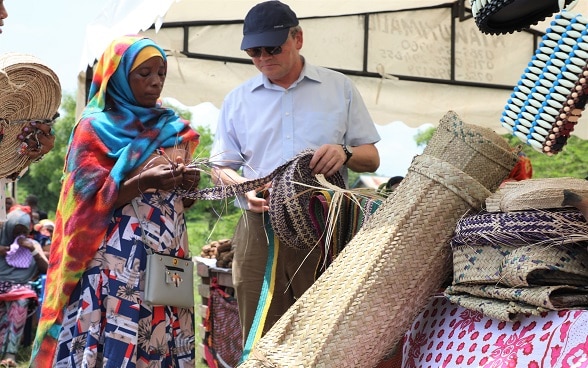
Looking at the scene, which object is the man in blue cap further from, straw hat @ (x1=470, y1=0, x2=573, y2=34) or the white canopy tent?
the white canopy tent

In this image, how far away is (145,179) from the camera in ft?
12.2

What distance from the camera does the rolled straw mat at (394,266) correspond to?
247 centimetres

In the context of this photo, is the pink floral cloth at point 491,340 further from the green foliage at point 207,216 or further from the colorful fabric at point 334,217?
the green foliage at point 207,216

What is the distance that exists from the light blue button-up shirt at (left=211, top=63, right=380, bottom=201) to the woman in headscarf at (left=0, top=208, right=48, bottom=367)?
5.31m

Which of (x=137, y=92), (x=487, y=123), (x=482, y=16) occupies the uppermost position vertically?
(x=482, y=16)

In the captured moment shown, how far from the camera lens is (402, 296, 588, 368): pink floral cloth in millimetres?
2109

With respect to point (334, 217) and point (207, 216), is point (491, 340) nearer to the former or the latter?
point (334, 217)

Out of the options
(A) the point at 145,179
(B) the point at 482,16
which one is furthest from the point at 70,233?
(B) the point at 482,16

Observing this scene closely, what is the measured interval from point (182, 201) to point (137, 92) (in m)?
0.55

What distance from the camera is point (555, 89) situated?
2275 millimetres

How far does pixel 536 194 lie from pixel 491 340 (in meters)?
0.43

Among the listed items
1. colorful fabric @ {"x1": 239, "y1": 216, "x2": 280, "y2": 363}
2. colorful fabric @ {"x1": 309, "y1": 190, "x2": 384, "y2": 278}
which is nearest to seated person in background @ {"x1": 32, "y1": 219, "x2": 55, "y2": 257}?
colorful fabric @ {"x1": 239, "y1": 216, "x2": 280, "y2": 363}

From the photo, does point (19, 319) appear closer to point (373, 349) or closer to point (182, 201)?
point (182, 201)

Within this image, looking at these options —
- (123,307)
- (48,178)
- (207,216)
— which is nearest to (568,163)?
(207,216)
